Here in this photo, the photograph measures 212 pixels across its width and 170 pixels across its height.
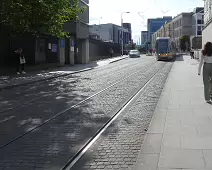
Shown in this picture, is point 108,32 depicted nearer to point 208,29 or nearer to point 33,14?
point 208,29

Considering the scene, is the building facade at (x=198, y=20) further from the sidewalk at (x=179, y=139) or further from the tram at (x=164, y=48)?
the sidewalk at (x=179, y=139)

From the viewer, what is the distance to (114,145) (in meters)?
6.47

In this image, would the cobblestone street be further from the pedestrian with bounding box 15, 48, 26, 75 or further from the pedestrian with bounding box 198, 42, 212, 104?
the pedestrian with bounding box 15, 48, 26, 75

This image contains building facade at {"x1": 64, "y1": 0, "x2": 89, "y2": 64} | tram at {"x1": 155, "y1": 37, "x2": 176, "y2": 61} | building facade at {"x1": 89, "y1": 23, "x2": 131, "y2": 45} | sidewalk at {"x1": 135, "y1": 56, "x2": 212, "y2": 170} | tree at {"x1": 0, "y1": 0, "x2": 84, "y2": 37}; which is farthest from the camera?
building facade at {"x1": 89, "y1": 23, "x2": 131, "y2": 45}

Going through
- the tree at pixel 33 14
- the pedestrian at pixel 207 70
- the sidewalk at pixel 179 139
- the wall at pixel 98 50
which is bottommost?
the sidewalk at pixel 179 139

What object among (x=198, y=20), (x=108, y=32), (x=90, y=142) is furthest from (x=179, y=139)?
(x=108, y=32)

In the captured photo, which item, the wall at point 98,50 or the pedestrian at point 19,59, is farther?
the wall at point 98,50

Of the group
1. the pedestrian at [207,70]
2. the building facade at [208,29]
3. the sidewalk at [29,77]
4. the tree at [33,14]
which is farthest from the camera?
the building facade at [208,29]

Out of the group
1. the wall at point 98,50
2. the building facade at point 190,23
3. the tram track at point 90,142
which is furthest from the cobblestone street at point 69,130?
the building facade at point 190,23

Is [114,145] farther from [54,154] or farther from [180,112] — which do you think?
[180,112]

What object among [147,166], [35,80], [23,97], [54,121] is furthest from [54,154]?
[35,80]

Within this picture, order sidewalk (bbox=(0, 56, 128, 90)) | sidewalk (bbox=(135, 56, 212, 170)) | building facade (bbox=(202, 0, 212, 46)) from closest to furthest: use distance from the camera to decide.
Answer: sidewalk (bbox=(135, 56, 212, 170)), sidewalk (bbox=(0, 56, 128, 90)), building facade (bbox=(202, 0, 212, 46))

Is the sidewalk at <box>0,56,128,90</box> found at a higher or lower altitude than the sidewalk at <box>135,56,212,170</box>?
higher

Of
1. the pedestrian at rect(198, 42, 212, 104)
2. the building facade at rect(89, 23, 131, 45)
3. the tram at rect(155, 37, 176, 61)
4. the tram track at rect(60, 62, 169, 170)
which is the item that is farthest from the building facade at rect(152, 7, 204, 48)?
the tram track at rect(60, 62, 169, 170)
